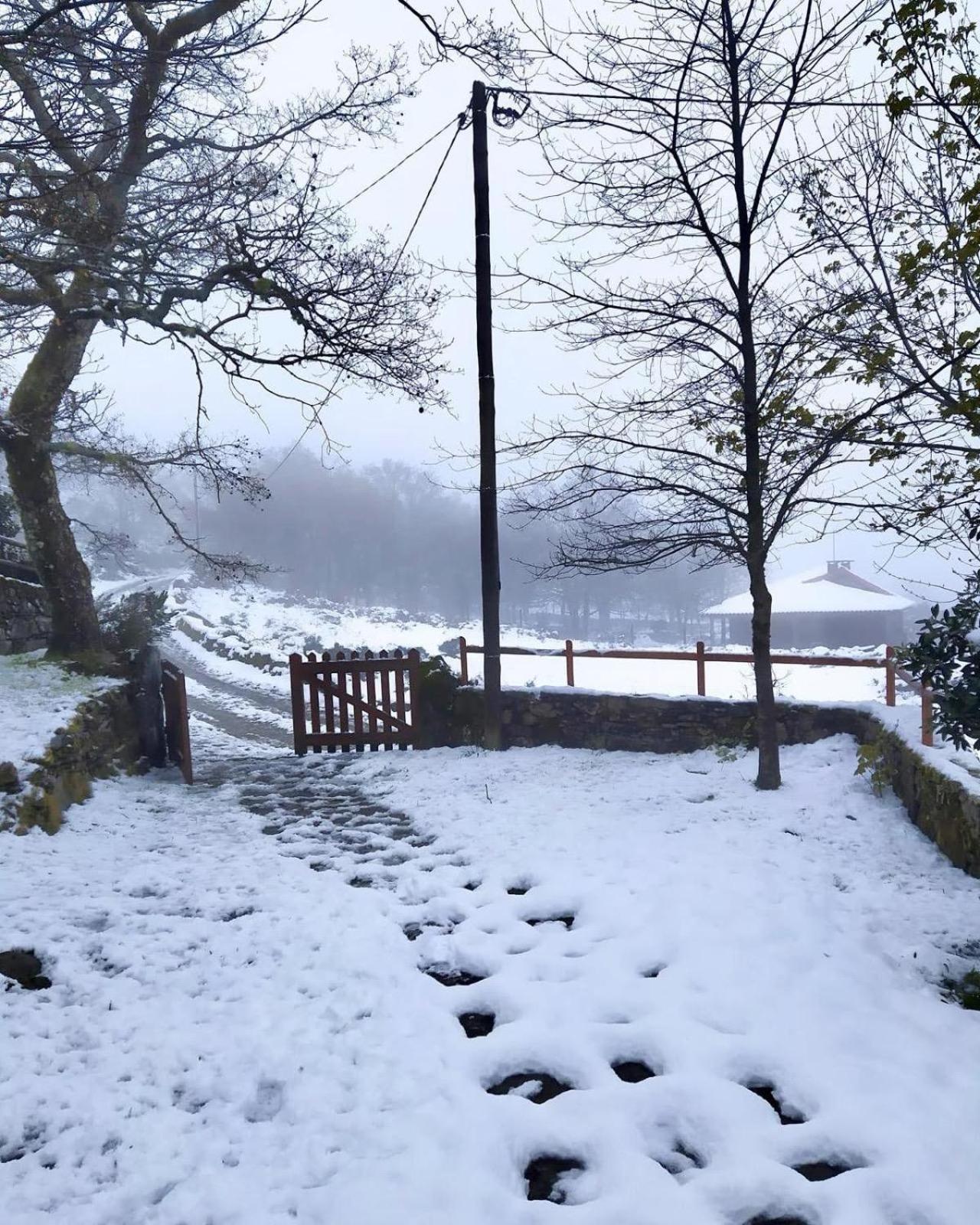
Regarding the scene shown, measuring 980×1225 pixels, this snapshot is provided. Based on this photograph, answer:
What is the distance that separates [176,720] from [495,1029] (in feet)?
21.9

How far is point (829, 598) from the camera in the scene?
37625 millimetres

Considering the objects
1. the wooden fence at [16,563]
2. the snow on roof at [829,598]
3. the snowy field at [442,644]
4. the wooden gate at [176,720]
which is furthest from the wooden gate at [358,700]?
the snow on roof at [829,598]

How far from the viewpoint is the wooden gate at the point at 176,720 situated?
821 centimetres

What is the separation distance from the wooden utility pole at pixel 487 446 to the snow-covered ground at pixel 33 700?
4.21 m

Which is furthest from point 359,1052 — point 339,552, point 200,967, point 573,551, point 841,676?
point 339,552

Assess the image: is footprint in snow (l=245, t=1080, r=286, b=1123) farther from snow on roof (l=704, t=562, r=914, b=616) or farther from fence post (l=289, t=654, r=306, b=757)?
snow on roof (l=704, t=562, r=914, b=616)

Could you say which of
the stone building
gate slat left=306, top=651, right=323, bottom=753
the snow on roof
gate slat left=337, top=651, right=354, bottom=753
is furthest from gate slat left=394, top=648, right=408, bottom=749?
the stone building

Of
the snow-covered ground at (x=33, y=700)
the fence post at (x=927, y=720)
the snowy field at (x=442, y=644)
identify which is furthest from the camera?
the snowy field at (x=442, y=644)

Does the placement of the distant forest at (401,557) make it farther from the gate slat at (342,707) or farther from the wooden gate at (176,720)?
the wooden gate at (176,720)

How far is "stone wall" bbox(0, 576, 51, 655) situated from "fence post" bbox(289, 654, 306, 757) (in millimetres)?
3178

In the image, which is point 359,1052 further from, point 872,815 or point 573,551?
point 573,551

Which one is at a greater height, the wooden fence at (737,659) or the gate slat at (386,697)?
the wooden fence at (737,659)

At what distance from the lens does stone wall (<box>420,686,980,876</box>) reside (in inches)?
251

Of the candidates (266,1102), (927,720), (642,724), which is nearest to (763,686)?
(927,720)
